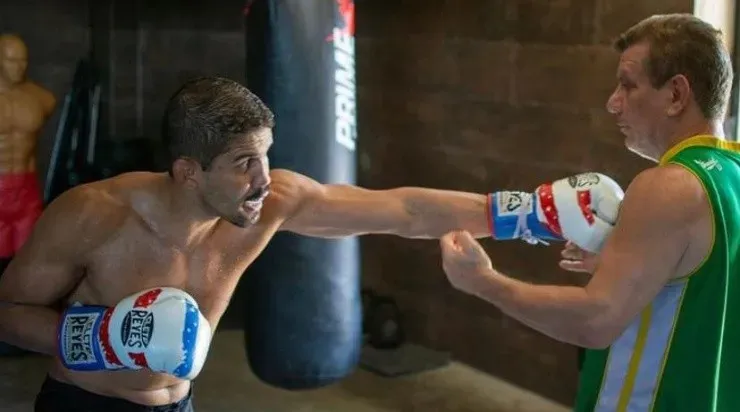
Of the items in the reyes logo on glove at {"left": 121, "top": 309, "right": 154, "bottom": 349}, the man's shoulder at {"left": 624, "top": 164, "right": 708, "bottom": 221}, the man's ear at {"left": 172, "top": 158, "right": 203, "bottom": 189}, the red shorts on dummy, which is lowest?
the red shorts on dummy

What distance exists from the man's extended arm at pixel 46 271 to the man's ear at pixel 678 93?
109cm

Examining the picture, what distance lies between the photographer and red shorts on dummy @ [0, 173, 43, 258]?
162 inches

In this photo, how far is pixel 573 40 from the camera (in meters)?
3.76

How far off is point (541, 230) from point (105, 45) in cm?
313

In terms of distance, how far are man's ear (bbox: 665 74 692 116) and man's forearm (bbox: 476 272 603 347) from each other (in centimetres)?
34

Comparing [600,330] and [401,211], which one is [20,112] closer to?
[401,211]

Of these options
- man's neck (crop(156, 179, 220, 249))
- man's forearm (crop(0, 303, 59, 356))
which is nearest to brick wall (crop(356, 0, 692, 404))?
man's neck (crop(156, 179, 220, 249))

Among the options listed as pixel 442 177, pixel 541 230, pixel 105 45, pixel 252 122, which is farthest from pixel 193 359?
pixel 105 45

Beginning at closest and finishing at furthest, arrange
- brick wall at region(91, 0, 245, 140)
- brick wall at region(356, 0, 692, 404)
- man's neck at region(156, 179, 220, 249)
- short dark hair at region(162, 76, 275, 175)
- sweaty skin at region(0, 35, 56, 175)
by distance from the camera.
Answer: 1. short dark hair at region(162, 76, 275, 175)
2. man's neck at region(156, 179, 220, 249)
3. brick wall at region(356, 0, 692, 404)
4. sweaty skin at region(0, 35, 56, 175)
5. brick wall at region(91, 0, 245, 140)

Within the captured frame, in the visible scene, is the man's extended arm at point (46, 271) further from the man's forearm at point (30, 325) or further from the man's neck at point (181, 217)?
the man's neck at point (181, 217)

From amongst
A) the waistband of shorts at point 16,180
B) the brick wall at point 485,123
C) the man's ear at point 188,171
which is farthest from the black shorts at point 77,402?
the waistband of shorts at point 16,180

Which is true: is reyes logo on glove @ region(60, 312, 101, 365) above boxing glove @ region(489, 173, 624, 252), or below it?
below

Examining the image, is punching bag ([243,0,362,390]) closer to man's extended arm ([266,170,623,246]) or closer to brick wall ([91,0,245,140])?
man's extended arm ([266,170,623,246])

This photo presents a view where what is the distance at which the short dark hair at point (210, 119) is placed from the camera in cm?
203
